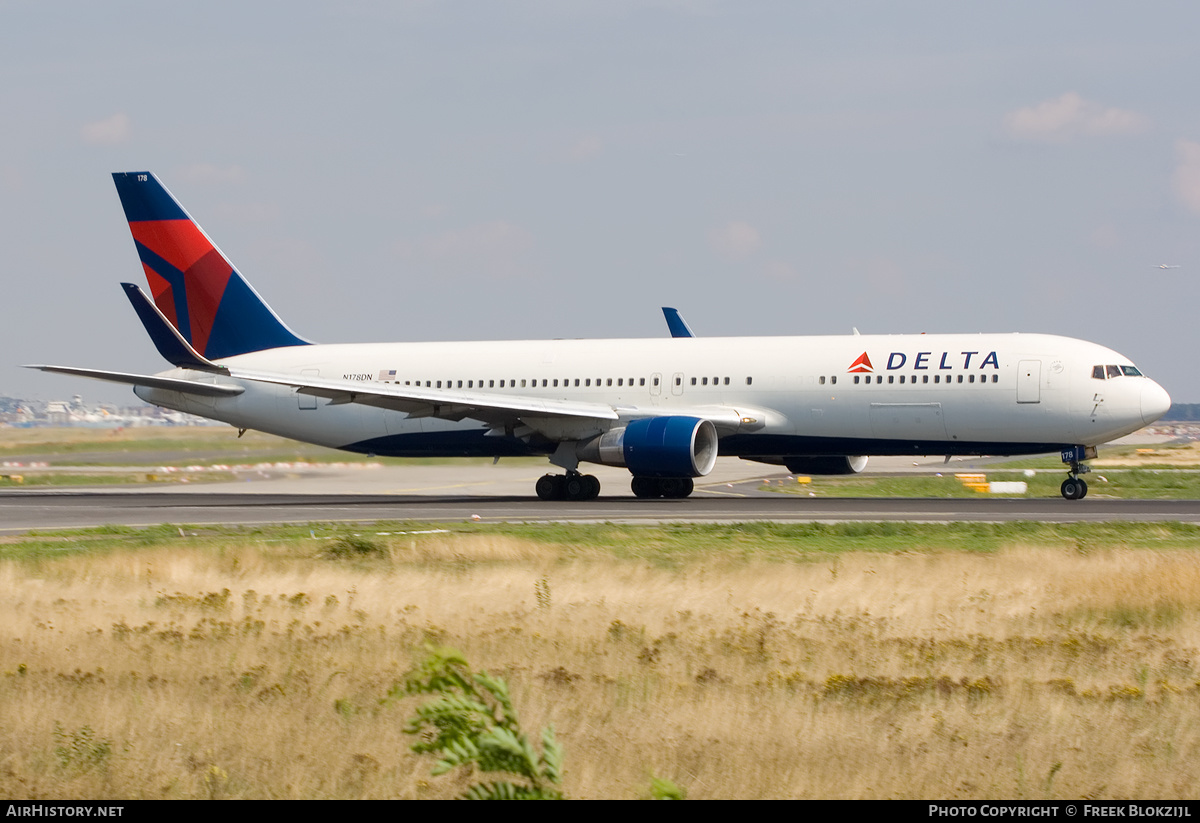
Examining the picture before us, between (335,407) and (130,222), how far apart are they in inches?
317

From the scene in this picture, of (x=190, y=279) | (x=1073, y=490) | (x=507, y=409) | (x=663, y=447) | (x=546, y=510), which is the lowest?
(x=546, y=510)

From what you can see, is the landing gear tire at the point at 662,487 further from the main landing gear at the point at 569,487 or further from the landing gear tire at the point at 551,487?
the landing gear tire at the point at 551,487

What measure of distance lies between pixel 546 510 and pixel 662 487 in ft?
18.8

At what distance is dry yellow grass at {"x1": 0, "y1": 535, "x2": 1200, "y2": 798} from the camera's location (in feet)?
26.6

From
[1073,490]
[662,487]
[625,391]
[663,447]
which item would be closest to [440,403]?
[625,391]

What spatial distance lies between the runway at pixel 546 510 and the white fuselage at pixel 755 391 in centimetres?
153

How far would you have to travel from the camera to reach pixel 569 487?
34.2m

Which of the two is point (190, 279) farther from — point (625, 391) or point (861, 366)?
point (861, 366)

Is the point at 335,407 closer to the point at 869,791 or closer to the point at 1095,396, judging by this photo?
the point at 1095,396

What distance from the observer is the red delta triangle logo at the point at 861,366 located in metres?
31.9

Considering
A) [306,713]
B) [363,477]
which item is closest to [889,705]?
[306,713]

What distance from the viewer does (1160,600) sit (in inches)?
565

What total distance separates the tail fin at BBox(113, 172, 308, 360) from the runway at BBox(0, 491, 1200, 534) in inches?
194

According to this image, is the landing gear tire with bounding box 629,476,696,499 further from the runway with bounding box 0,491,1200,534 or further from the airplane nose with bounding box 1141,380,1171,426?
the airplane nose with bounding box 1141,380,1171,426
